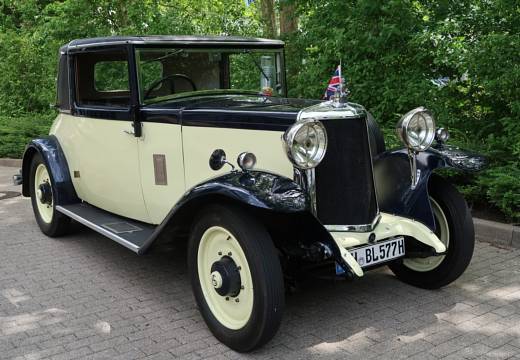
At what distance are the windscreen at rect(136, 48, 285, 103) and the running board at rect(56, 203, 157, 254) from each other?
966 mm

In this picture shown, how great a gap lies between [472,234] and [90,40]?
331 centimetres

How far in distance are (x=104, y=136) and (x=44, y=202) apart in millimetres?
1305

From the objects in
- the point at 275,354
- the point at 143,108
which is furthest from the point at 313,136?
the point at 143,108

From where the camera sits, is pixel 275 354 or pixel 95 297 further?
pixel 95 297

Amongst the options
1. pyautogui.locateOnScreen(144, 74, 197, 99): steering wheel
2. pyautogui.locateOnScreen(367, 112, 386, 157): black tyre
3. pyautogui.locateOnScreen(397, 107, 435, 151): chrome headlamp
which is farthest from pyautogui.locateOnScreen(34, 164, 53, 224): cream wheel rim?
pyautogui.locateOnScreen(397, 107, 435, 151): chrome headlamp

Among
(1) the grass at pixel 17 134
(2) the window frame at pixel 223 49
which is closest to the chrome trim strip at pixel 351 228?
(2) the window frame at pixel 223 49

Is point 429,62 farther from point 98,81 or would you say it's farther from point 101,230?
point 101,230

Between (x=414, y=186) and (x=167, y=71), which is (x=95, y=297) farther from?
(x=414, y=186)

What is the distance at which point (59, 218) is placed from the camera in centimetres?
526

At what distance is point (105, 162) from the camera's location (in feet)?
15.2

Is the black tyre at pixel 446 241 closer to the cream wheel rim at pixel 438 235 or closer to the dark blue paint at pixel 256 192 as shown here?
the cream wheel rim at pixel 438 235

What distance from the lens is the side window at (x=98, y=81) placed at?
4719 mm

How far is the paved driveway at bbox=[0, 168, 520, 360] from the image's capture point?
3.15 m

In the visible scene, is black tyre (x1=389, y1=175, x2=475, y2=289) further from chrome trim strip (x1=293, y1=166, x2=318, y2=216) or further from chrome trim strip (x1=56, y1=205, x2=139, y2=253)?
chrome trim strip (x1=56, y1=205, x2=139, y2=253)
